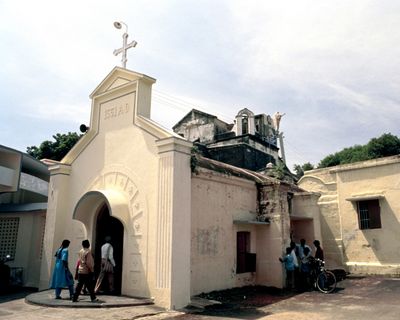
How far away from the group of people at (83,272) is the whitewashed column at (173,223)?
1.59 m

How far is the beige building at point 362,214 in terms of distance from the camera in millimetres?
15094

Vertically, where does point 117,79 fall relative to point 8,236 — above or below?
above

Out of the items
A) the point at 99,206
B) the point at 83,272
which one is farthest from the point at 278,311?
the point at 99,206

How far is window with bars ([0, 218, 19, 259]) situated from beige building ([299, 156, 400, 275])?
1265cm

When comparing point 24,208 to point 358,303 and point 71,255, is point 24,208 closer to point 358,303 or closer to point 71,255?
point 71,255

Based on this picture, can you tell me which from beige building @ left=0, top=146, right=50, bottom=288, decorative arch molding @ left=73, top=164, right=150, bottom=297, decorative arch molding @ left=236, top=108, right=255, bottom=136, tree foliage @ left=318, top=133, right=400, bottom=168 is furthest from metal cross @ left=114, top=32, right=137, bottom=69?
tree foliage @ left=318, top=133, right=400, bottom=168

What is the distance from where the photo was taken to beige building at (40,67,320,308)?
9.59 metres

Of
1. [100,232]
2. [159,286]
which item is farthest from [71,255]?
[159,286]

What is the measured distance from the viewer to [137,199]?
413 inches

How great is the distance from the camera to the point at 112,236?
37.1 feet

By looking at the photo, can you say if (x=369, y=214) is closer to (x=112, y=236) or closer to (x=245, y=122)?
(x=112, y=236)

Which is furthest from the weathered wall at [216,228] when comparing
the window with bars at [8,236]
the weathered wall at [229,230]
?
the window with bars at [8,236]

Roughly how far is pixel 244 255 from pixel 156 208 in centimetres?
419

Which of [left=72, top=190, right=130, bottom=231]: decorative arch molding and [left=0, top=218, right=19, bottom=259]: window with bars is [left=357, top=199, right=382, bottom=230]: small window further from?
[left=0, top=218, right=19, bottom=259]: window with bars
